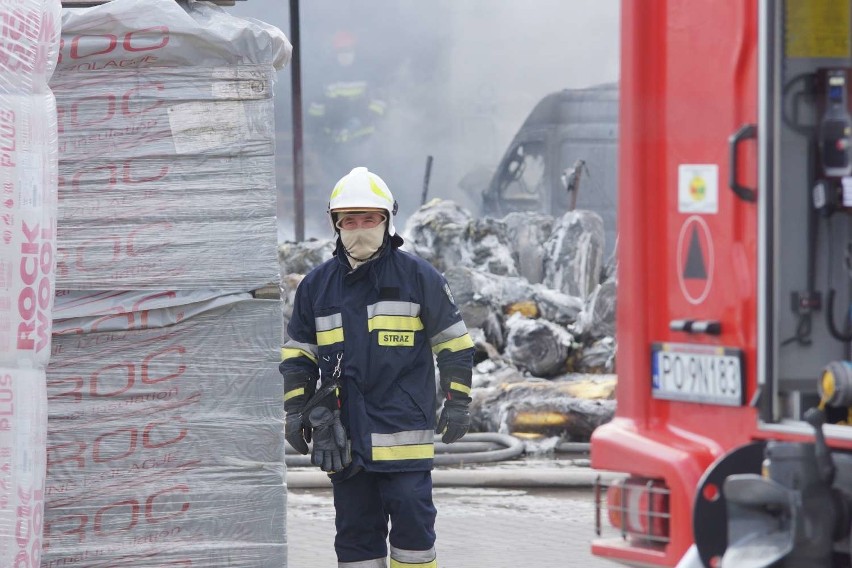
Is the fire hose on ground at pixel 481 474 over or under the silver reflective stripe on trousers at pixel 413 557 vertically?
under

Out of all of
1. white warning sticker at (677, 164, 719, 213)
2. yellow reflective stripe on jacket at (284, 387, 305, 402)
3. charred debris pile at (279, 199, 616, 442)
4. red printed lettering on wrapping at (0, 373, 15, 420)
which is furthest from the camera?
charred debris pile at (279, 199, 616, 442)

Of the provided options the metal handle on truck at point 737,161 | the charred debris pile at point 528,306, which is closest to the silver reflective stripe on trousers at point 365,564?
the metal handle on truck at point 737,161

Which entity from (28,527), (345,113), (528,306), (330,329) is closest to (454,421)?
(330,329)

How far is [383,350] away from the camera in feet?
16.7

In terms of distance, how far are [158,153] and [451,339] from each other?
1.33m

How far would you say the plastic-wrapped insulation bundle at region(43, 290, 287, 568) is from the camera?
539 centimetres

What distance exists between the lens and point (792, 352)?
3.86 m

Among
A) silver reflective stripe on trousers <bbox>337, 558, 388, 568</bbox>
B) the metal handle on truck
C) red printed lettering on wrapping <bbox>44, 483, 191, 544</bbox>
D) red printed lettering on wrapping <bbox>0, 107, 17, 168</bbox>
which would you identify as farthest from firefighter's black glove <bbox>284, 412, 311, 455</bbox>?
the metal handle on truck

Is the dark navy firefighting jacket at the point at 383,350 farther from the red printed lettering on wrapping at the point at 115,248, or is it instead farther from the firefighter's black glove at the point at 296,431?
the red printed lettering on wrapping at the point at 115,248

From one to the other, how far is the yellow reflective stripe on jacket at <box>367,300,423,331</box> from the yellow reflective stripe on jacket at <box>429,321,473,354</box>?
0.11 m

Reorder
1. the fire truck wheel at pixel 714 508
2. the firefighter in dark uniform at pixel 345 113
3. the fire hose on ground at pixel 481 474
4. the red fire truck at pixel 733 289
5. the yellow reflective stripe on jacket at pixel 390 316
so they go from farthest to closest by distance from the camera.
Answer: the firefighter in dark uniform at pixel 345 113 → the fire hose on ground at pixel 481 474 → the yellow reflective stripe on jacket at pixel 390 316 → the fire truck wheel at pixel 714 508 → the red fire truck at pixel 733 289

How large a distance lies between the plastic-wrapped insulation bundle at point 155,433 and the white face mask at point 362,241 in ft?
1.94

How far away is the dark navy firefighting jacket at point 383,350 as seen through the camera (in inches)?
200

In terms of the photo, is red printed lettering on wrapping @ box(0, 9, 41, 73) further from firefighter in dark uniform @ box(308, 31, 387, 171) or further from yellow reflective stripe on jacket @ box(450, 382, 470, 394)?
firefighter in dark uniform @ box(308, 31, 387, 171)
